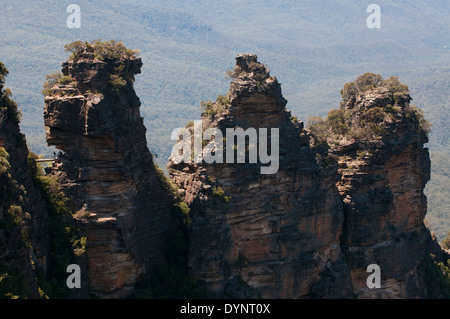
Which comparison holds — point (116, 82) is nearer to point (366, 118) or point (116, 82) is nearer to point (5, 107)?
point (5, 107)

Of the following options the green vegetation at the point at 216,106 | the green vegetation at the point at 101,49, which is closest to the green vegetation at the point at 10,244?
the green vegetation at the point at 101,49

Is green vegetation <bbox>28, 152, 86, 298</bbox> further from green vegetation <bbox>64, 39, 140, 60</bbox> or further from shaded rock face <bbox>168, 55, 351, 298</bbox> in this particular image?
shaded rock face <bbox>168, 55, 351, 298</bbox>

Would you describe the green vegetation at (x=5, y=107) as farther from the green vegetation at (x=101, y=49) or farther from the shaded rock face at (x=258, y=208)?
the shaded rock face at (x=258, y=208)

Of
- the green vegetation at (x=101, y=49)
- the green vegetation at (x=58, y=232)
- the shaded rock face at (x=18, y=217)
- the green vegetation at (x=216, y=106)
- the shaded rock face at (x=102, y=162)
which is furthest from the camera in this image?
the green vegetation at (x=216, y=106)

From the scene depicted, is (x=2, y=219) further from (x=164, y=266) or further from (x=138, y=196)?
(x=164, y=266)

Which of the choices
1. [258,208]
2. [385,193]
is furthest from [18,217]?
[385,193]

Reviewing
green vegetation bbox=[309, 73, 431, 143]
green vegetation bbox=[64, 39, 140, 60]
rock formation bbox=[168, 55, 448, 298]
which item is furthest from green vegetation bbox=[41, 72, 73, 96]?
green vegetation bbox=[309, 73, 431, 143]
